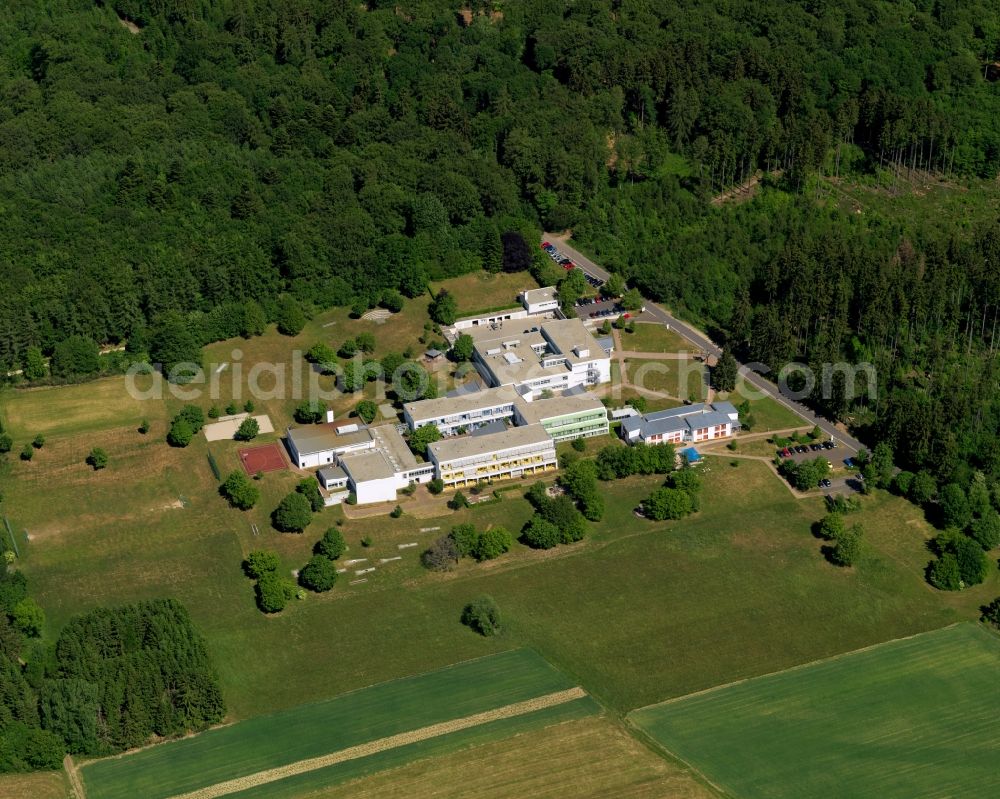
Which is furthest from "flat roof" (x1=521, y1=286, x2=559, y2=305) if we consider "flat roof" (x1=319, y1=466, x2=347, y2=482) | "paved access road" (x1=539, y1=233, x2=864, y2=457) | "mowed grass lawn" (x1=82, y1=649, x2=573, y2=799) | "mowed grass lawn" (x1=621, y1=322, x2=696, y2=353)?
"mowed grass lawn" (x1=82, y1=649, x2=573, y2=799)

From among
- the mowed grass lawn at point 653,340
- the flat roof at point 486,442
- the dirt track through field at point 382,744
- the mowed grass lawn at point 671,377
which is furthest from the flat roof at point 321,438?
the dirt track through field at point 382,744

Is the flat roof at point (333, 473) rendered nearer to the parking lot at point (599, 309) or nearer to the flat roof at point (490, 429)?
the flat roof at point (490, 429)

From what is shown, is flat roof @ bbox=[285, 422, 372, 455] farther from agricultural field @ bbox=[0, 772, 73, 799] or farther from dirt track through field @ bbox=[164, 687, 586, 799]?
agricultural field @ bbox=[0, 772, 73, 799]

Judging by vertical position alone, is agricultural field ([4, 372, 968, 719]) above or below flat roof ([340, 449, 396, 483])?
below

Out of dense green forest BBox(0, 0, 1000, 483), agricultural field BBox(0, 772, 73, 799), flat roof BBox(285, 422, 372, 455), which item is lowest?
agricultural field BBox(0, 772, 73, 799)

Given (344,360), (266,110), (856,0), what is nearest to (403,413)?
(344,360)

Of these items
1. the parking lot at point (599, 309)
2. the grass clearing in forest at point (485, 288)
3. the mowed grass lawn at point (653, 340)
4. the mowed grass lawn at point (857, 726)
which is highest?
the grass clearing in forest at point (485, 288)
